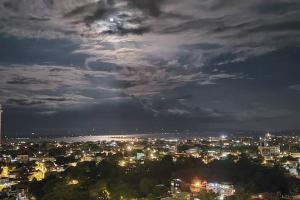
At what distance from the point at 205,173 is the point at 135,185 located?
8523mm

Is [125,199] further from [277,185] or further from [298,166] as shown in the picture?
[298,166]

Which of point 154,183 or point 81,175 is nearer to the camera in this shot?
point 154,183

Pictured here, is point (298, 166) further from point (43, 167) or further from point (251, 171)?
point (43, 167)

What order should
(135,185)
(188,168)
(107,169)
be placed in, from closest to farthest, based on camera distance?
1. (135,185)
2. (107,169)
3. (188,168)

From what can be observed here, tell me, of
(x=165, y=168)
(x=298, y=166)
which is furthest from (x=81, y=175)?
(x=298, y=166)

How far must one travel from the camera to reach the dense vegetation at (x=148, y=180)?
17.8 m

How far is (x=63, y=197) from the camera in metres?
16.6

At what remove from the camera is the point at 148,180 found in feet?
65.7

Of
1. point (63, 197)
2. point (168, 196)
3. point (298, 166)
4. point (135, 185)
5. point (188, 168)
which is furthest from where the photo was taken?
point (298, 166)

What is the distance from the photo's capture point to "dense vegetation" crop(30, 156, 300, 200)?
17812mm

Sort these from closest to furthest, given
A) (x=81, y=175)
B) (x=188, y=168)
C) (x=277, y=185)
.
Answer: (x=277, y=185) < (x=81, y=175) < (x=188, y=168)

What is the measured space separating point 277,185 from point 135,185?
8.16 metres

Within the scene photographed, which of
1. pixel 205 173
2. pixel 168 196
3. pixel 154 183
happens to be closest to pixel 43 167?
pixel 205 173

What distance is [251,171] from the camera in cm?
2569
